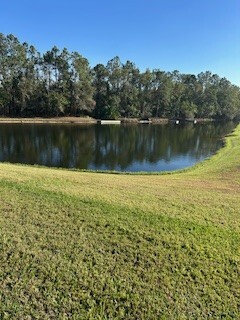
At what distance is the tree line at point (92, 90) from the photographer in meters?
64.9

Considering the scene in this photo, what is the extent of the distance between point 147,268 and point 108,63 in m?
79.0

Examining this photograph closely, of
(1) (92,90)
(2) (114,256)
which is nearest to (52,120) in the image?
(1) (92,90)

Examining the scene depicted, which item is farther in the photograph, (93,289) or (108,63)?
(108,63)

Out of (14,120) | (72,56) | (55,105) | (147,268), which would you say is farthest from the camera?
(72,56)

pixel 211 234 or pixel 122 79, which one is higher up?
pixel 122 79

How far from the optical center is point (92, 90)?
233ft

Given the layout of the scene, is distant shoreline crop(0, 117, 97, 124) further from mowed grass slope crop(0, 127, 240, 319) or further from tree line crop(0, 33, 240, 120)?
mowed grass slope crop(0, 127, 240, 319)

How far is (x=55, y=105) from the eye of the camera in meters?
65.2

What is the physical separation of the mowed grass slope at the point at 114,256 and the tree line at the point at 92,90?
61306 mm

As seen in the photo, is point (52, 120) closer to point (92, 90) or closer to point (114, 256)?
point (92, 90)

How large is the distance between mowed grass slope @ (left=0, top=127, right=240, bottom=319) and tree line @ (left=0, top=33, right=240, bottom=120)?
6131cm

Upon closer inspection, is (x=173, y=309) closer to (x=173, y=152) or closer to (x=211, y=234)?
(x=211, y=234)

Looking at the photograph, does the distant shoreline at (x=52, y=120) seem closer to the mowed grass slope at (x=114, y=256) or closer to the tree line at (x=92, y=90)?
the tree line at (x=92, y=90)

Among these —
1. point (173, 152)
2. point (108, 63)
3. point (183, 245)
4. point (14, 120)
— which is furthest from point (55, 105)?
point (183, 245)
